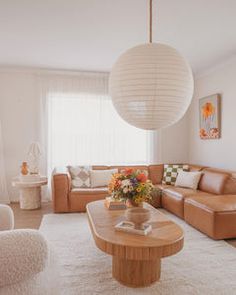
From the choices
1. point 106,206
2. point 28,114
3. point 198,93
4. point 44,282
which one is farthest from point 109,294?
point 198,93

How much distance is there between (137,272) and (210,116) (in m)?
3.57

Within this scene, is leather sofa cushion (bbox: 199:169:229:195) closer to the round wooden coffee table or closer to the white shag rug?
the white shag rug

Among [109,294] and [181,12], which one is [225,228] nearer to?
[109,294]

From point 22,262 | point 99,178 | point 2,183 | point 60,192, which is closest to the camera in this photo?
point 22,262

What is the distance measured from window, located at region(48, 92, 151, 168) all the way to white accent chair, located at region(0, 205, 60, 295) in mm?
4008

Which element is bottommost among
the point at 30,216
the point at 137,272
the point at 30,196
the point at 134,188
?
the point at 30,216

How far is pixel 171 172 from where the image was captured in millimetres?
5098

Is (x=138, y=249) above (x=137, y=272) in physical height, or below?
above

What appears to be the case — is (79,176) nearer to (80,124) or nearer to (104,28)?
(80,124)

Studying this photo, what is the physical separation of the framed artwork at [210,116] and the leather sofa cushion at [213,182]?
812 millimetres

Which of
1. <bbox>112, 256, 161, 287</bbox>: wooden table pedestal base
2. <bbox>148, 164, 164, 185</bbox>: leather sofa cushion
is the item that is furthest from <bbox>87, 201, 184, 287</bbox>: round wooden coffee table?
<bbox>148, 164, 164, 185</bbox>: leather sofa cushion

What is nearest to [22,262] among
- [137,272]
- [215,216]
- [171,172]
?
[137,272]

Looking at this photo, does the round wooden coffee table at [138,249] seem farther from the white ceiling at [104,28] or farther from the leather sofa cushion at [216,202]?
the white ceiling at [104,28]

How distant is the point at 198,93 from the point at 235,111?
1.25m
